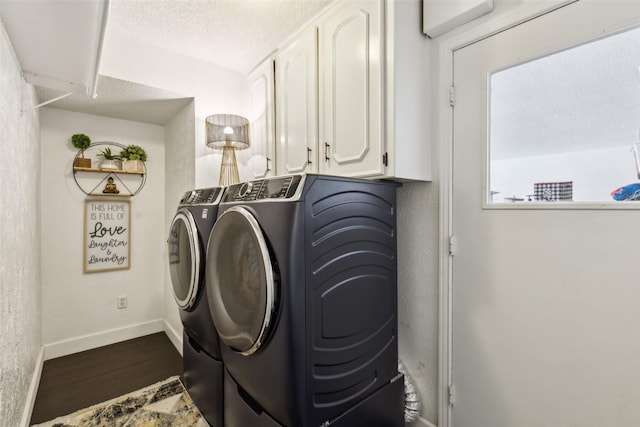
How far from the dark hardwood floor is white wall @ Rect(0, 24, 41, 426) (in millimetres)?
179

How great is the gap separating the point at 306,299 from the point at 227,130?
1610 millimetres

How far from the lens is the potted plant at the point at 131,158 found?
298 centimetres

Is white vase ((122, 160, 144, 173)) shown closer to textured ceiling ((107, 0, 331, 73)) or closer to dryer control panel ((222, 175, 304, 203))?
textured ceiling ((107, 0, 331, 73))

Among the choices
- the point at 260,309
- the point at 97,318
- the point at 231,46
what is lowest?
the point at 97,318

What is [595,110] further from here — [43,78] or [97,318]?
[97,318]

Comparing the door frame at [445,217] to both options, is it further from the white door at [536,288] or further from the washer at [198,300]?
the washer at [198,300]

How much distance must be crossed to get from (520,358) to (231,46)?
2.63m

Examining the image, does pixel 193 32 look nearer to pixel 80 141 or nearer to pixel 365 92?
pixel 365 92

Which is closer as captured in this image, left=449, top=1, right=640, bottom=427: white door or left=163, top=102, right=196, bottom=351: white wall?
left=449, top=1, right=640, bottom=427: white door

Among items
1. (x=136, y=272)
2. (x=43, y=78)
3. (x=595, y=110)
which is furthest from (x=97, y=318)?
(x=595, y=110)

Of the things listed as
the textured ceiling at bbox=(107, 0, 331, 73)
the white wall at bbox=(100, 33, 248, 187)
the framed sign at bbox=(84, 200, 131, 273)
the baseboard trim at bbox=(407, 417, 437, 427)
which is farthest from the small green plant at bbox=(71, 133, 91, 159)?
the baseboard trim at bbox=(407, 417, 437, 427)

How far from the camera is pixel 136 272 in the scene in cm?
316

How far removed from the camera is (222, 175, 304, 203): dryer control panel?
117 cm

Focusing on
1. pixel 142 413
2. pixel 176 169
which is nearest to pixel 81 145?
pixel 176 169
